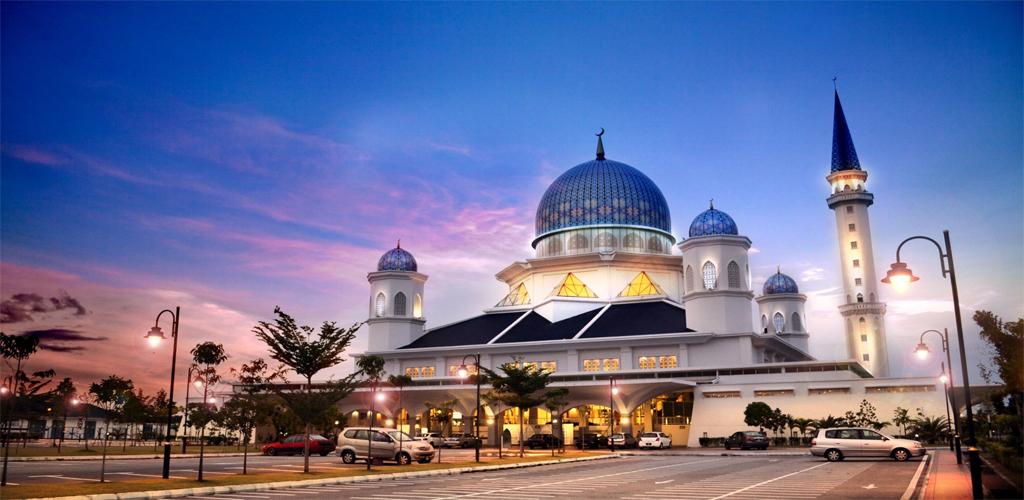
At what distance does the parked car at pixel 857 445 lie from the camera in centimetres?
3444

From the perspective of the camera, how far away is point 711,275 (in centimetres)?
7044

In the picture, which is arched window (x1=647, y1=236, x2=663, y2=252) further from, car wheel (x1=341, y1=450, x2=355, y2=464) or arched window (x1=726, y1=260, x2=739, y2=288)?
car wheel (x1=341, y1=450, x2=355, y2=464)

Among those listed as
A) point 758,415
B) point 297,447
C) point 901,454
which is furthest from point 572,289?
point 901,454

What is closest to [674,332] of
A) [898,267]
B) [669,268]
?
[669,268]

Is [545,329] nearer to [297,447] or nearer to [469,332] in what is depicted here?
[469,332]

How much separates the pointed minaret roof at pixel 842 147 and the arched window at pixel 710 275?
27.9 meters

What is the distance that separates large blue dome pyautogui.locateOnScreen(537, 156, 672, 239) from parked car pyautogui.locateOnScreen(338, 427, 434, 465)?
55630 mm

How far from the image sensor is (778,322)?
93.9 m

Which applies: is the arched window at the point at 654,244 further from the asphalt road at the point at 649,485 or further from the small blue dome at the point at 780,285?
the asphalt road at the point at 649,485

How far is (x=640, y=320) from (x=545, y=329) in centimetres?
906

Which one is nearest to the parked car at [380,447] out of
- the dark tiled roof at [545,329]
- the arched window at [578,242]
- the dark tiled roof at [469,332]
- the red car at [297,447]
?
the red car at [297,447]

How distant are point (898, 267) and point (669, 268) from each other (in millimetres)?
69531

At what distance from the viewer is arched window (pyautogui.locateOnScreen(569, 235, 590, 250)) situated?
88.9 m

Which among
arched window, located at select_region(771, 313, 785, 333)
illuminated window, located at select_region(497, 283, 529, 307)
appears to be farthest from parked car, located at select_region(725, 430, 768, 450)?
arched window, located at select_region(771, 313, 785, 333)
